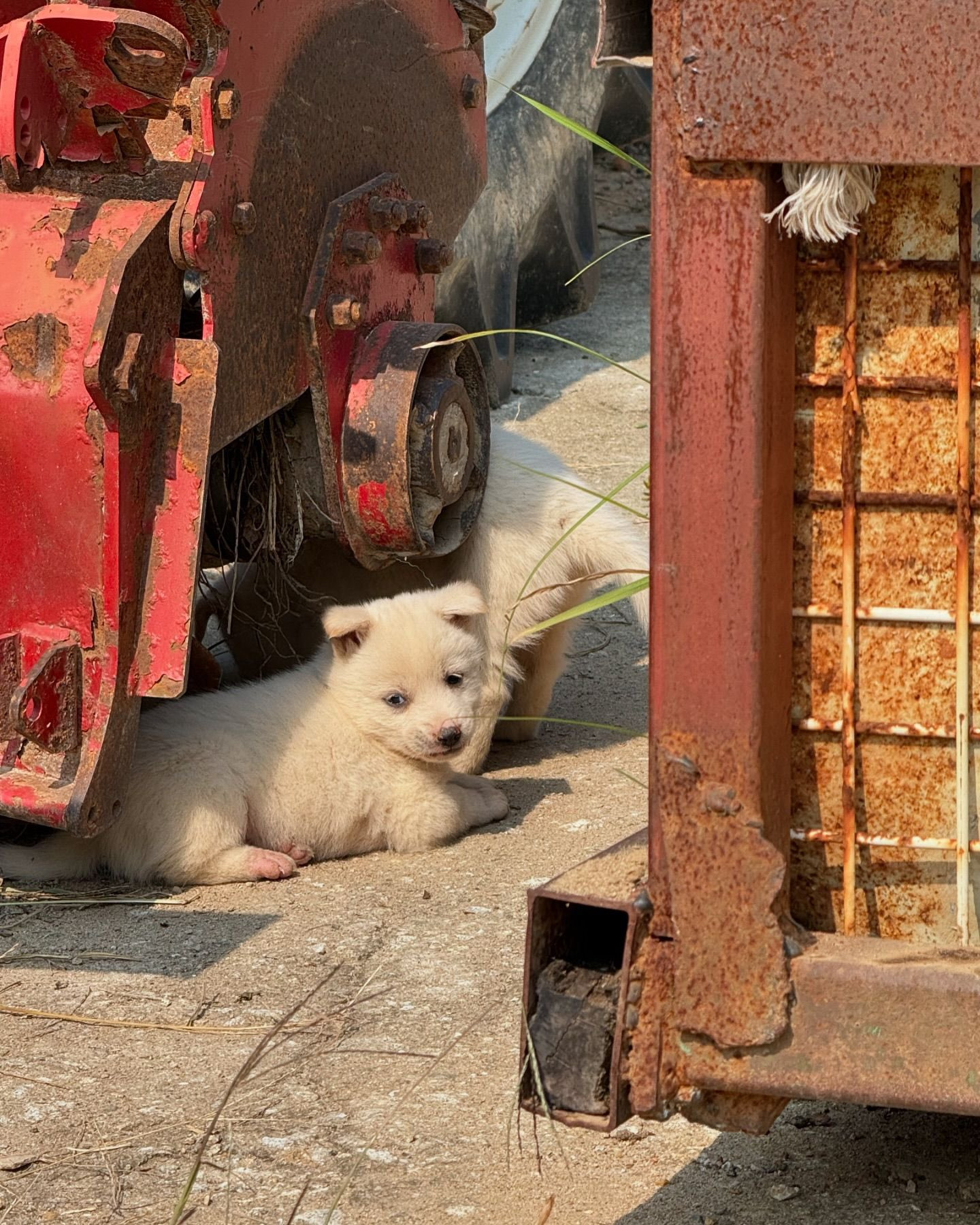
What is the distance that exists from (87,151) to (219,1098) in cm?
165

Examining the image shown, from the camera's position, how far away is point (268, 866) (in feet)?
11.1

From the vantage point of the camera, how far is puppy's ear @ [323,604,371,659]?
3541 mm

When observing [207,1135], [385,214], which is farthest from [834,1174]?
[385,214]

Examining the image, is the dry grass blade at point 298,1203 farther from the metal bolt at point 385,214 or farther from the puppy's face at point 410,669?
the metal bolt at point 385,214

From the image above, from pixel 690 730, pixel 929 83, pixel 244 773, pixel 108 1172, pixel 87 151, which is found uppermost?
pixel 87 151

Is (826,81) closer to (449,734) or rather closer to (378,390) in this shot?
(378,390)

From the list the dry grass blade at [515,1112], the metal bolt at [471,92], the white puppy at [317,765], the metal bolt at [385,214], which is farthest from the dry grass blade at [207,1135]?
the metal bolt at [471,92]

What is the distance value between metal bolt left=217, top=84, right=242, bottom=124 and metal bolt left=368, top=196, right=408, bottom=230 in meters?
0.61

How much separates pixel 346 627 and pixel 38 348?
2.97ft

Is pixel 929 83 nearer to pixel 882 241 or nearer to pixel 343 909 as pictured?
pixel 882 241

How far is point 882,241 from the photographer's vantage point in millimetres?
1768

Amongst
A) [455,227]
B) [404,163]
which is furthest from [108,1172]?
[455,227]

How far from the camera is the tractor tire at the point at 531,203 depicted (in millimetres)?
6219

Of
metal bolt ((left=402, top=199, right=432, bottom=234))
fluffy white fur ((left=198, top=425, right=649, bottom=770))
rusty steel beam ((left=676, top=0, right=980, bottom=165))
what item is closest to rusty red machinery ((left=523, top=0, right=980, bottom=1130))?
rusty steel beam ((left=676, top=0, right=980, bottom=165))
